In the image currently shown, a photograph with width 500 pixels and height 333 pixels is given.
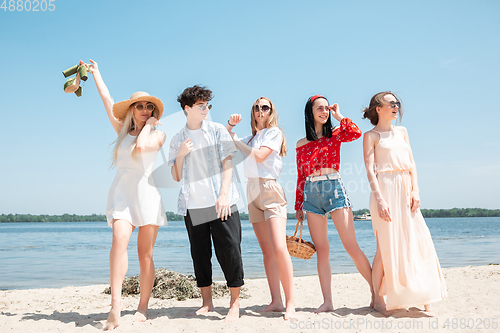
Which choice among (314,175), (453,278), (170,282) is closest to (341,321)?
(314,175)

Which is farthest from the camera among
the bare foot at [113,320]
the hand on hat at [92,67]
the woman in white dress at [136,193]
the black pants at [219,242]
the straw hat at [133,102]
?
the hand on hat at [92,67]

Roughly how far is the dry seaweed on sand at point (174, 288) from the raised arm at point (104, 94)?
9.71 feet

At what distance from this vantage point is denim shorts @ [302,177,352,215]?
11.9 ft

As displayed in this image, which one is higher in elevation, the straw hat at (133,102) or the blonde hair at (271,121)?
the straw hat at (133,102)

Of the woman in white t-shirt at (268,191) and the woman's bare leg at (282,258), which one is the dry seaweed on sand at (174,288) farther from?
the woman's bare leg at (282,258)

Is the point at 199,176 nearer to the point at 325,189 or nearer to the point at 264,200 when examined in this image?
the point at 264,200

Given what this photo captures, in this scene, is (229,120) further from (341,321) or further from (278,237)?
(341,321)

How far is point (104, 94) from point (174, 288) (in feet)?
10.8

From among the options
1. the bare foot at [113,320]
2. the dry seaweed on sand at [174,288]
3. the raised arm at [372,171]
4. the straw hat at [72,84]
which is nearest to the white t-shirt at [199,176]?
the bare foot at [113,320]

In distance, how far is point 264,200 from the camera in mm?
3594

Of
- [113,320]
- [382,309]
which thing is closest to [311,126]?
[382,309]

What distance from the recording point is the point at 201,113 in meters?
3.57

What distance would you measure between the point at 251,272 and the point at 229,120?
7498mm

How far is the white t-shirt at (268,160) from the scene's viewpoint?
3.61 metres
